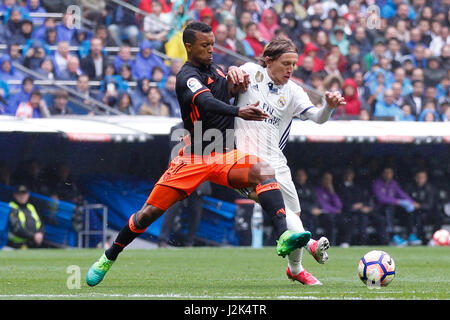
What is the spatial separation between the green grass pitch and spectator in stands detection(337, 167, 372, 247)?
2.72m

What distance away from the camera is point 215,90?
821cm

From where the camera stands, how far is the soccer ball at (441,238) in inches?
699

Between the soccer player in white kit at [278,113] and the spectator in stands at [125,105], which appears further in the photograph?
the spectator in stands at [125,105]

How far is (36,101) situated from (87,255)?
11.4 ft

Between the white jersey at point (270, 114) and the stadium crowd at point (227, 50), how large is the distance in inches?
321

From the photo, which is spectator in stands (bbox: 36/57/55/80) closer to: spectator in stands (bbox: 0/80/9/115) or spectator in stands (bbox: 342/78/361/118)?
spectator in stands (bbox: 0/80/9/115)

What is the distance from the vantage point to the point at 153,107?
17.3 metres

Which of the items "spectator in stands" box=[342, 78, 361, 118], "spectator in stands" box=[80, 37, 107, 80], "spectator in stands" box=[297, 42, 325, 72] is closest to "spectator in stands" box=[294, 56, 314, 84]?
"spectator in stands" box=[297, 42, 325, 72]

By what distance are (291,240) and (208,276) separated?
268 centimetres

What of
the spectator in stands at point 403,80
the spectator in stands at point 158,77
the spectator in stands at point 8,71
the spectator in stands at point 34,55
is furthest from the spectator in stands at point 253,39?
the spectator in stands at point 8,71

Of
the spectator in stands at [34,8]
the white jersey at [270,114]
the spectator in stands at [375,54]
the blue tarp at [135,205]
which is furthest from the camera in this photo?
the spectator in stands at [375,54]

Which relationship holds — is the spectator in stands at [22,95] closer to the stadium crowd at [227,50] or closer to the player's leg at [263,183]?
the stadium crowd at [227,50]
